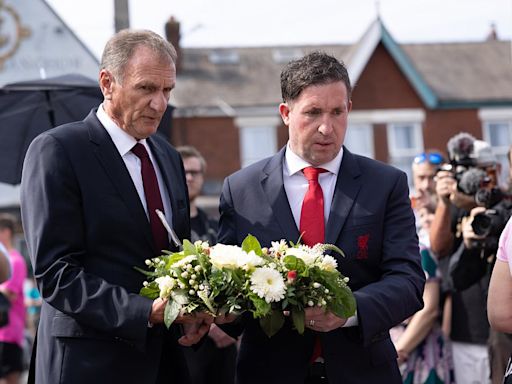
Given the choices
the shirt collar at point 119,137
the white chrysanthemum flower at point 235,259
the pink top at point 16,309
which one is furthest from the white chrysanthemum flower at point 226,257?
the pink top at point 16,309

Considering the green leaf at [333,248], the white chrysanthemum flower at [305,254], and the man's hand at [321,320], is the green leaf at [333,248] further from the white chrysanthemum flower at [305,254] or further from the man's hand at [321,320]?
the man's hand at [321,320]

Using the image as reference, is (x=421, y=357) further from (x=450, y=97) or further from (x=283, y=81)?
(x=450, y=97)

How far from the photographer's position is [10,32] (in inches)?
945

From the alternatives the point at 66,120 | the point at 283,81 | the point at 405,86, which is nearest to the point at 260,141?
the point at 405,86

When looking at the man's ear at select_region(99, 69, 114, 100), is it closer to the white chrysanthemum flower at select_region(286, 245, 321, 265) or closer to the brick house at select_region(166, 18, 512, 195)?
the white chrysanthemum flower at select_region(286, 245, 321, 265)

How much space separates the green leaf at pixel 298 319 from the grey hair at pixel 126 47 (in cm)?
126

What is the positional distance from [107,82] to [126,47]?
18 centimetres

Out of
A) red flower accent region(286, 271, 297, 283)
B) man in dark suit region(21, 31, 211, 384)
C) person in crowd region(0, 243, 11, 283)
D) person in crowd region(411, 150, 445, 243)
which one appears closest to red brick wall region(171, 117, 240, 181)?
person in crowd region(411, 150, 445, 243)

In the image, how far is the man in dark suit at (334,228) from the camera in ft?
13.9

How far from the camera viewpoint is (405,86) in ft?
123

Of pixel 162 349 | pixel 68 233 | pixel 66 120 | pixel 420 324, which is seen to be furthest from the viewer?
pixel 66 120

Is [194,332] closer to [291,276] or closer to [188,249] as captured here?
[188,249]

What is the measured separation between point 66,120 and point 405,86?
1234 inches

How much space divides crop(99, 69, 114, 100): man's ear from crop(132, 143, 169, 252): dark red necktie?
260 millimetres
